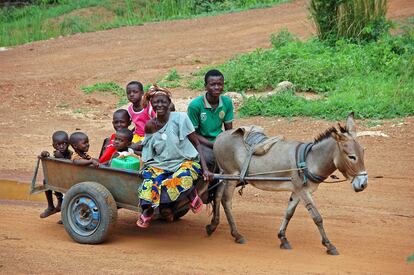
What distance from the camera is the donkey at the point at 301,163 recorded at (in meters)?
6.86

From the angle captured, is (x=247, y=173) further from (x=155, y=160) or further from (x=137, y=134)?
(x=137, y=134)

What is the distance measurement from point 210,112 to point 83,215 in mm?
1672

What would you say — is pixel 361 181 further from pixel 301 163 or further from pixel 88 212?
pixel 88 212

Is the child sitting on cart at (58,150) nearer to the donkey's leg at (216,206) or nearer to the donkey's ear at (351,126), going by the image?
the donkey's leg at (216,206)

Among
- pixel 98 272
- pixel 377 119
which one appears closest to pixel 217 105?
pixel 98 272

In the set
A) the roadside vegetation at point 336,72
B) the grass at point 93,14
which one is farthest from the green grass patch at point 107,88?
the grass at point 93,14

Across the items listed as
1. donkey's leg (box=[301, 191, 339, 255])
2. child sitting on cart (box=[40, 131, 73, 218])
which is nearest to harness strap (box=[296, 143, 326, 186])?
donkey's leg (box=[301, 191, 339, 255])

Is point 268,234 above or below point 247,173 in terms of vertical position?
below

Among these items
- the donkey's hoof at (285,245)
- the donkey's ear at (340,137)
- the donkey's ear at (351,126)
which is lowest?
the donkey's hoof at (285,245)

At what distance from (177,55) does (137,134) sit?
31.5 feet

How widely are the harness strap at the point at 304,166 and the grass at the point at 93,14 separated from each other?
14.8 m

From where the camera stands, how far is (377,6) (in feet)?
50.1

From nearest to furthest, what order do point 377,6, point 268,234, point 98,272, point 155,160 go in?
1. point 98,272
2. point 155,160
3. point 268,234
4. point 377,6

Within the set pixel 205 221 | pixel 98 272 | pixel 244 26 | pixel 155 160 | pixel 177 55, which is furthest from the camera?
pixel 244 26
